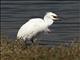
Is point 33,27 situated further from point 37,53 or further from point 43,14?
point 43,14

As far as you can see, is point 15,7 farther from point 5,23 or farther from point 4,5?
point 5,23

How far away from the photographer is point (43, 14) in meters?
18.7

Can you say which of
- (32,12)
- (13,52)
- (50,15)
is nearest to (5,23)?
(32,12)

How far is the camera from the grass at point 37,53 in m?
8.01

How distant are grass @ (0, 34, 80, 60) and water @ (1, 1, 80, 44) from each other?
4.13 metres

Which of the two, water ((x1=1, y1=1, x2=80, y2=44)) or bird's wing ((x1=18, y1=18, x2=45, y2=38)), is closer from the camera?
bird's wing ((x1=18, y1=18, x2=45, y2=38))

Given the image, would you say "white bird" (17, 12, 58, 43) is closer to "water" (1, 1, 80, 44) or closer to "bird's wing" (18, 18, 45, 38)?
"bird's wing" (18, 18, 45, 38)

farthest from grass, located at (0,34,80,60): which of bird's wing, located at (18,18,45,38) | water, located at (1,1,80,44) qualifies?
water, located at (1,1,80,44)

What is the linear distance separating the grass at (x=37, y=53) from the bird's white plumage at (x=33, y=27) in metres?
2.33

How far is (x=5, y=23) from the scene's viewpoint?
55.4 feet

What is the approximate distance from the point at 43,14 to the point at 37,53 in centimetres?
1045

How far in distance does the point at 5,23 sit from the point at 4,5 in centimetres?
391

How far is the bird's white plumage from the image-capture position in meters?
11.5

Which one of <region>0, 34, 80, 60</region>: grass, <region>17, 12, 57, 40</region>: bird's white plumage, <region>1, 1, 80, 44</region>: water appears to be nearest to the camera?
<region>0, 34, 80, 60</region>: grass
